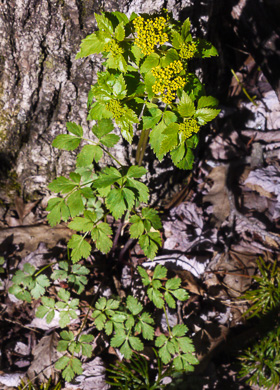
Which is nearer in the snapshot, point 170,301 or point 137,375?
point 170,301

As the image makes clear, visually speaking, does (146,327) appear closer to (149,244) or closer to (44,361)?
(149,244)

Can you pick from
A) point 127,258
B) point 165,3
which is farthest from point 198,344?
point 165,3

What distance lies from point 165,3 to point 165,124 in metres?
0.72

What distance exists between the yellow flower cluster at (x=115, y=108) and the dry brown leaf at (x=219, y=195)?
139 centimetres

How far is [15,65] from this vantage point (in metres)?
1.86

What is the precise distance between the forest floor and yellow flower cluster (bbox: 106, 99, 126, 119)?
1281mm

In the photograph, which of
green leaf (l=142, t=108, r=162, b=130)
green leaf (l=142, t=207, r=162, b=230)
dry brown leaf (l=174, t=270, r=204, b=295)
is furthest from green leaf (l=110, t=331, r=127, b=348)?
green leaf (l=142, t=108, r=162, b=130)

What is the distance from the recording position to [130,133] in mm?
1439

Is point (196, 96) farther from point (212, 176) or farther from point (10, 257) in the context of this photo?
point (10, 257)

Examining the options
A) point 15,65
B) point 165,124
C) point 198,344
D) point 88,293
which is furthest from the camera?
point 88,293

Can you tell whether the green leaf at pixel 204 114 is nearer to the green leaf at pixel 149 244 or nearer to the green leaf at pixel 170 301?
the green leaf at pixel 149 244

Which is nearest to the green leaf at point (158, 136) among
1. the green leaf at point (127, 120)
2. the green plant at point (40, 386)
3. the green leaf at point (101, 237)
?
the green leaf at point (127, 120)

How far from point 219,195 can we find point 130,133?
1319 millimetres

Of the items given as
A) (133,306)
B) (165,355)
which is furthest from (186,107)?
(165,355)
